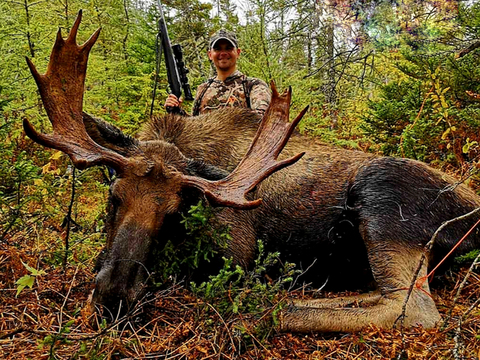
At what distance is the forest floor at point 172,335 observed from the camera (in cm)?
248

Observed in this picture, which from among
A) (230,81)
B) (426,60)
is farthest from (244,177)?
(426,60)

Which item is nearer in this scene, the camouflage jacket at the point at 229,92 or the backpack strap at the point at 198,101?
the camouflage jacket at the point at 229,92

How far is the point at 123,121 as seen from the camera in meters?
8.30

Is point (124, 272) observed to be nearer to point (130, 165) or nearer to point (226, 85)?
point (130, 165)

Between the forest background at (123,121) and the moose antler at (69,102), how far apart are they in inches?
28.7

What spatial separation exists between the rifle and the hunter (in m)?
0.36

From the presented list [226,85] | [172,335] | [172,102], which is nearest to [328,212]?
[172,335]

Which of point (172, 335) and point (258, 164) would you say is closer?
point (172, 335)

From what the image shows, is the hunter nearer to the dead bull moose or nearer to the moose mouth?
the dead bull moose

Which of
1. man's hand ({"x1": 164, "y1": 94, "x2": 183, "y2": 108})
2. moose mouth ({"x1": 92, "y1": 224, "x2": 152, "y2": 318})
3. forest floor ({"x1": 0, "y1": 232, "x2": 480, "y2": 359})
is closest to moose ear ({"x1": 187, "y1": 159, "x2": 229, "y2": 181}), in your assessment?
moose mouth ({"x1": 92, "y1": 224, "x2": 152, "y2": 318})

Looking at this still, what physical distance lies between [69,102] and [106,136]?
16.8 inches

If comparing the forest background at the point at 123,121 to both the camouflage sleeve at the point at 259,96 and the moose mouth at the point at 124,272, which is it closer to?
the moose mouth at the point at 124,272

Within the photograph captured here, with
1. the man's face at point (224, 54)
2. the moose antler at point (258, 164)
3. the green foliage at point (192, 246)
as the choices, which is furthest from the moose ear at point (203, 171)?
the man's face at point (224, 54)

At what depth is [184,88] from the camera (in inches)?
291
